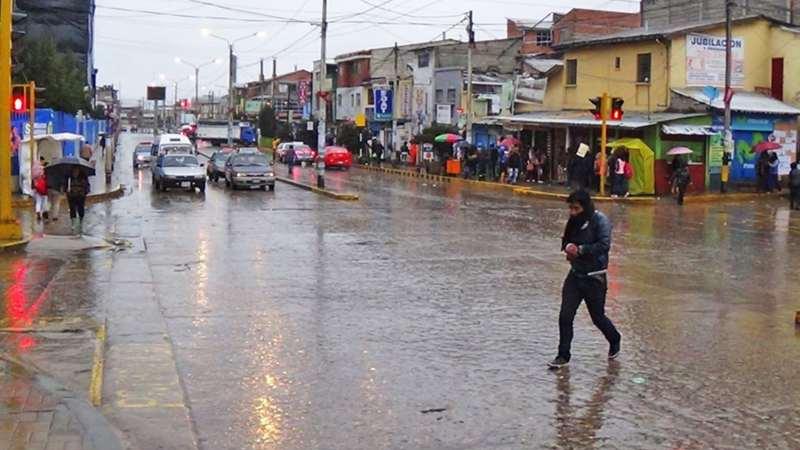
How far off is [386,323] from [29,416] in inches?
193

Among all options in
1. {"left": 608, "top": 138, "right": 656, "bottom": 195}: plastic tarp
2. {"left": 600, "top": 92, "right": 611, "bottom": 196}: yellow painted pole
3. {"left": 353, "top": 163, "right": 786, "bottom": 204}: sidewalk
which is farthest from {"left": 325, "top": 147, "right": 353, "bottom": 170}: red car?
{"left": 600, "top": 92, "right": 611, "bottom": 196}: yellow painted pole

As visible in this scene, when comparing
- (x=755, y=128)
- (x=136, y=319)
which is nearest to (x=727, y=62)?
(x=755, y=128)

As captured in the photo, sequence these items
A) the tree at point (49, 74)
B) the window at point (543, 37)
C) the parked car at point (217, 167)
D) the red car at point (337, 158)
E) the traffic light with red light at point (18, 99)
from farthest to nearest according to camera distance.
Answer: the window at point (543, 37) < the red car at point (337, 158) < the tree at point (49, 74) < the parked car at point (217, 167) < the traffic light with red light at point (18, 99)

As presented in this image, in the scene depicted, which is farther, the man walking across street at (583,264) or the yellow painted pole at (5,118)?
the yellow painted pole at (5,118)

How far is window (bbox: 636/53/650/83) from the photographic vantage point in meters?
39.6

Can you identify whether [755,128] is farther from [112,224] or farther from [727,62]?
[112,224]

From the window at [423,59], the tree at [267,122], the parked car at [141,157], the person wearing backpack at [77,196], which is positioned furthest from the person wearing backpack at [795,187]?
the tree at [267,122]

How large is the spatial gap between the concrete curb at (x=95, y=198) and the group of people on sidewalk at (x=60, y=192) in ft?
8.00

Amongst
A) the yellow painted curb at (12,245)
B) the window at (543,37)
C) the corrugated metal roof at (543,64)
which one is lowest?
the yellow painted curb at (12,245)

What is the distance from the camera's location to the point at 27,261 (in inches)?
634

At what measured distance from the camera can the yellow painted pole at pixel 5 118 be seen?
16.9 m

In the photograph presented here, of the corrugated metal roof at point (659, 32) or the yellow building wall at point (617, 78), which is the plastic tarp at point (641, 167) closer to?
the yellow building wall at point (617, 78)

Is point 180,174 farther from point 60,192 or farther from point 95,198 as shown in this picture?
point 60,192

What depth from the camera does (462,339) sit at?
34.6 ft
